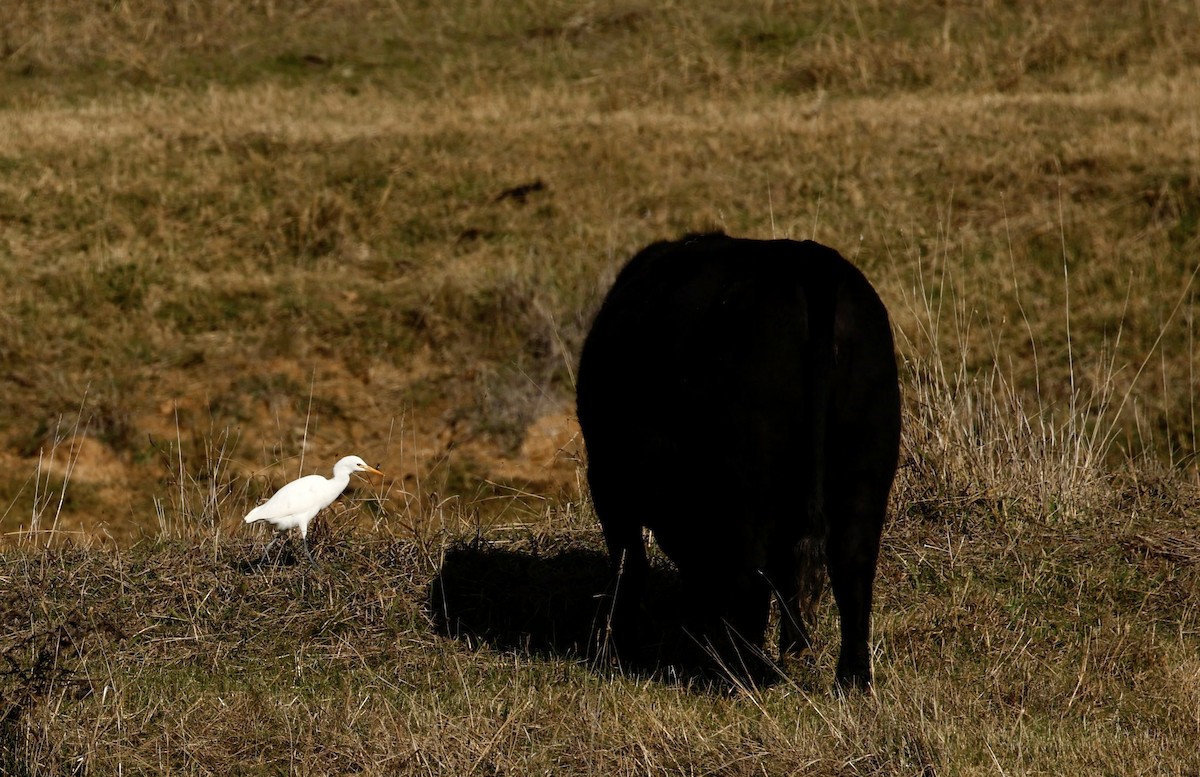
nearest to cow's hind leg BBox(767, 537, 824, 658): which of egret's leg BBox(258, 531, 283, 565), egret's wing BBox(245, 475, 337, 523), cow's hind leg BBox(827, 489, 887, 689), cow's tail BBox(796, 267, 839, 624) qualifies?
cow's tail BBox(796, 267, 839, 624)

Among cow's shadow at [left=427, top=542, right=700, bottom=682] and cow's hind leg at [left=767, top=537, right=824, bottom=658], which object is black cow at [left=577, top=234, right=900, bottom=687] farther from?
cow's shadow at [left=427, top=542, right=700, bottom=682]

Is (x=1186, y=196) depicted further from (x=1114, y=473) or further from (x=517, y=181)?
(x=1114, y=473)

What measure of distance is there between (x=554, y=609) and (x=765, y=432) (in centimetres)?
179

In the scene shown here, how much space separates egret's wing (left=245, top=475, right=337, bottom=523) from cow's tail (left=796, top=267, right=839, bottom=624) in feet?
7.42

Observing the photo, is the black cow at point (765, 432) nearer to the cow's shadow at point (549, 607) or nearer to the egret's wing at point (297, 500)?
the cow's shadow at point (549, 607)

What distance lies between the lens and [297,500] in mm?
6129

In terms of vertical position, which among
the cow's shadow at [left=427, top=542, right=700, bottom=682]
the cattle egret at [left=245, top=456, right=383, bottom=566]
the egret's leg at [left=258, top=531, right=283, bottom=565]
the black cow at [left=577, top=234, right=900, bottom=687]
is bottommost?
the cow's shadow at [left=427, top=542, right=700, bottom=682]

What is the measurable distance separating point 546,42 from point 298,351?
9864 millimetres

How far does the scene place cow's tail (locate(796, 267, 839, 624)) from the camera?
4801 millimetres

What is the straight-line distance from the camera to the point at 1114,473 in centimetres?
786

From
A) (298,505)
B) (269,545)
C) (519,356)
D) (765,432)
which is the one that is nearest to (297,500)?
(298,505)

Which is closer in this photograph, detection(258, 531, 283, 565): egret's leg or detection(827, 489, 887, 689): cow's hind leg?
detection(827, 489, 887, 689): cow's hind leg

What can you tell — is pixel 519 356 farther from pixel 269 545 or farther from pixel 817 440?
pixel 817 440

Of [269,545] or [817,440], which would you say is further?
[269,545]
